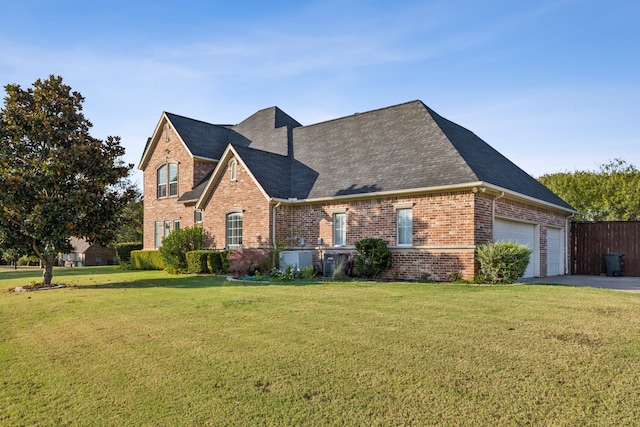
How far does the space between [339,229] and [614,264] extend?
12068 mm

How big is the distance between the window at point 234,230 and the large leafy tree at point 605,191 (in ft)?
78.1

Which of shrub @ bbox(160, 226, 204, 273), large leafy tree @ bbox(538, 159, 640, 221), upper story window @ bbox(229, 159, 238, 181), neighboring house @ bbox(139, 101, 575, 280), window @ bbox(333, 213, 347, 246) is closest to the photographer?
neighboring house @ bbox(139, 101, 575, 280)

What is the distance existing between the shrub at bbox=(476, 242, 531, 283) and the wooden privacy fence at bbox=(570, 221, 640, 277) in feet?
30.1

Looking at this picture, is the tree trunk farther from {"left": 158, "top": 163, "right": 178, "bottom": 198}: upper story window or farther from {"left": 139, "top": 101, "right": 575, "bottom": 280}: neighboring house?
{"left": 158, "top": 163, "right": 178, "bottom": 198}: upper story window

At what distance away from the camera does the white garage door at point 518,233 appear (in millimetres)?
16766

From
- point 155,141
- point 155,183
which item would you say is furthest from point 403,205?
point 155,141

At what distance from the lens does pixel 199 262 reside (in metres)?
20.0

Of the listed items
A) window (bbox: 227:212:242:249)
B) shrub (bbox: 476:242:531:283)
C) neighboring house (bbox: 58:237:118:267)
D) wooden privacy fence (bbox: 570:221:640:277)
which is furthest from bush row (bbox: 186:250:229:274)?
neighboring house (bbox: 58:237:118:267)

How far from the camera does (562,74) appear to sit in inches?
585

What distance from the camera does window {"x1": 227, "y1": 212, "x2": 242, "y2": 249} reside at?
68.5 ft

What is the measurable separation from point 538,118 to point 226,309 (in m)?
15.8

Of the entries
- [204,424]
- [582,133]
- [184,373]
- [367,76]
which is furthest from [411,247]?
[204,424]

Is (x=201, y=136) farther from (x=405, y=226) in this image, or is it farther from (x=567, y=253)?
(x=567, y=253)

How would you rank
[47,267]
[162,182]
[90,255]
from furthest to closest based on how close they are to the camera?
1. [90,255]
2. [162,182]
3. [47,267]
